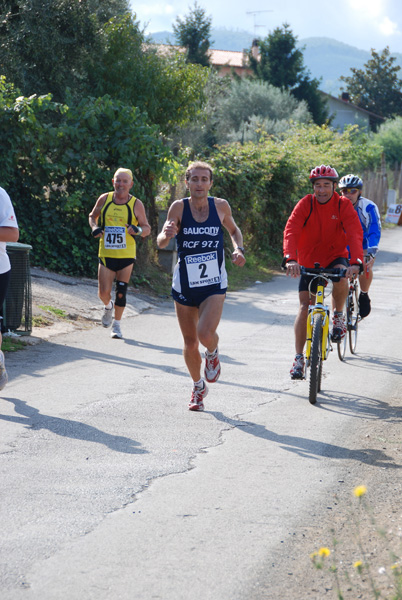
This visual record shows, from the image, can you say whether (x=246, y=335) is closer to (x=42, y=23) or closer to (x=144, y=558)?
(x=144, y=558)

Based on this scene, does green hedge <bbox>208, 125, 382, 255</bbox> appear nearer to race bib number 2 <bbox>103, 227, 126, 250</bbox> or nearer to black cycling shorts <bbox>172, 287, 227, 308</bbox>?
race bib number 2 <bbox>103, 227, 126, 250</bbox>

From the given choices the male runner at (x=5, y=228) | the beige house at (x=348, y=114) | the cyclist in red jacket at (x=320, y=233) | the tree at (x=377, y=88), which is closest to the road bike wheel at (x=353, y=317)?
the cyclist in red jacket at (x=320, y=233)

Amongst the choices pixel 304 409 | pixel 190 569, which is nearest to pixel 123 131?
pixel 304 409

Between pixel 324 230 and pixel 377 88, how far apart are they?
90488mm

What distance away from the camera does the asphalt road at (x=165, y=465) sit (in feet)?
12.7

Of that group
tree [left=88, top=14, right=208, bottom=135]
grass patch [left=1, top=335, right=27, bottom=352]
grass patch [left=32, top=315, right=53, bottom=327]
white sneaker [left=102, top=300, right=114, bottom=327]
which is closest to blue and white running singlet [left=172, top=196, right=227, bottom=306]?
grass patch [left=1, top=335, right=27, bottom=352]

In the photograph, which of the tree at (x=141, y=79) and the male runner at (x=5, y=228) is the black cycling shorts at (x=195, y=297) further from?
the tree at (x=141, y=79)

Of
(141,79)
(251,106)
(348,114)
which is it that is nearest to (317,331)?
(141,79)

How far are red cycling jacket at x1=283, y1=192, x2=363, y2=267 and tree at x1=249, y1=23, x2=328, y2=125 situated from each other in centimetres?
5563

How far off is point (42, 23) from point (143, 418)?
65.0ft

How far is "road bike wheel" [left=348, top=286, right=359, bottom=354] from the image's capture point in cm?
1008

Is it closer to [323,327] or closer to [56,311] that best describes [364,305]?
[323,327]

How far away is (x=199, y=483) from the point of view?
519cm

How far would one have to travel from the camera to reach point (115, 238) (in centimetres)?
1056
